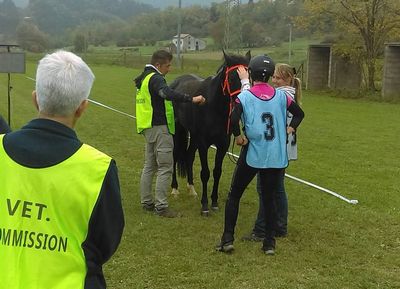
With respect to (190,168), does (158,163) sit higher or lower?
higher

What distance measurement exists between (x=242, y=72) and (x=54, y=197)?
4.05m

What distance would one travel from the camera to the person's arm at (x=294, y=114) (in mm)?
5059

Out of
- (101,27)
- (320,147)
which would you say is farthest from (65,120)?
(101,27)

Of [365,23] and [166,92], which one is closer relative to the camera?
[166,92]

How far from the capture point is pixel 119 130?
528 inches

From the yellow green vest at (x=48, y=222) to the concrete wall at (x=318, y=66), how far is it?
1102 inches

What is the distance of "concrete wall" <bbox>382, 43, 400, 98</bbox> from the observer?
23.3 m

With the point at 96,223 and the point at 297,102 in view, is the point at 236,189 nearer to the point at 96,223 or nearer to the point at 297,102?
the point at 297,102

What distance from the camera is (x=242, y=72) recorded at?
5.64 m

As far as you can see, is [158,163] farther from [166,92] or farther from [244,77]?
[244,77]

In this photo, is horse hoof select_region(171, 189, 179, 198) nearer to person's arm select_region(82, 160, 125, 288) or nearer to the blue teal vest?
the blue teal vest

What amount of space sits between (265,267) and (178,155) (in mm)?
3145

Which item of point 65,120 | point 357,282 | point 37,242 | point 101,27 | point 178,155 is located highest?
point 101,27

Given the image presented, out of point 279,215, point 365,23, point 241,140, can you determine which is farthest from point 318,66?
point 241,140
